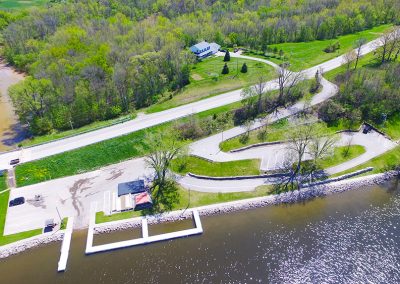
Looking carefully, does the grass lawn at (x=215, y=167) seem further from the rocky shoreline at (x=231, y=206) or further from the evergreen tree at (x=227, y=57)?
the evergreen tree at (x=227, y=57)

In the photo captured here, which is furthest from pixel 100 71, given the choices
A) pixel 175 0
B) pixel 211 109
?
pixel 175 0

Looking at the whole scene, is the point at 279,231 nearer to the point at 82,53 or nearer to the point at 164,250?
the point at 164,250

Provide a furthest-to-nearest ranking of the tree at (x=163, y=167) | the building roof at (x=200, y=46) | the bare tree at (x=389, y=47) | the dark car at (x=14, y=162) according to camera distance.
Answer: the building roof at (x=200, y=46) → the bare tree at (x=389, y=47) → the dark car at (x=14, y=162) → the tree at (x=163, y=167)

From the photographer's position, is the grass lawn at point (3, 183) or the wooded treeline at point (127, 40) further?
the wooded treeline at point (127, 40)

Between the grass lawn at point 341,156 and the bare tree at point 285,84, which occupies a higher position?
the bare tree at point 285,84

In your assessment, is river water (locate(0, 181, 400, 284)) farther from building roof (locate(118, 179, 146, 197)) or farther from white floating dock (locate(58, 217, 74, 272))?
building roof (locate(118, 179, 146, 197))

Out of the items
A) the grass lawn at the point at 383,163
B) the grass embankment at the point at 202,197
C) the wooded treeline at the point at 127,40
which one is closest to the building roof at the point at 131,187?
the grass embankment at the point at 202,197
